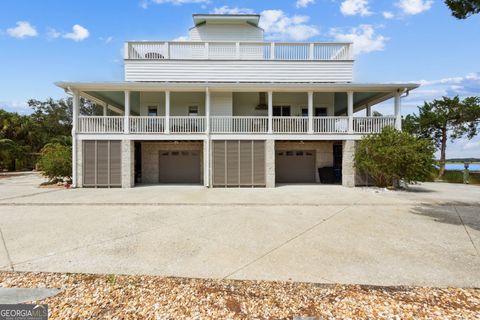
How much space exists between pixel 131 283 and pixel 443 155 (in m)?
25.7

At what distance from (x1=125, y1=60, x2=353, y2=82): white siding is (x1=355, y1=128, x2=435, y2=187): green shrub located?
546 cm

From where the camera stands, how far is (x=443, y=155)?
20.2 metres

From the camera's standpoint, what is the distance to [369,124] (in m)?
13.1

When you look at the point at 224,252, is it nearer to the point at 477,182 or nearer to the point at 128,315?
the point at 128,315

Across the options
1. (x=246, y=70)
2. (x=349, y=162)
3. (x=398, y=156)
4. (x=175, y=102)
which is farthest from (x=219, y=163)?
(x=398, y=156)

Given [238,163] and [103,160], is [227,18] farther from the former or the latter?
[103,160]

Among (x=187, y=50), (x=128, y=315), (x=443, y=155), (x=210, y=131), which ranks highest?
(x=187, y=50)

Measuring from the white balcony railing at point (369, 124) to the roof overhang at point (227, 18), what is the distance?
10.2 m

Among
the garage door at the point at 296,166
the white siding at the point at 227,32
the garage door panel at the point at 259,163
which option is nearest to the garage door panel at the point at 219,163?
the garage door panel at the point at 259,163

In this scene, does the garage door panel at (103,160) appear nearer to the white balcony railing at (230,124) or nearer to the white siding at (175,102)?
the white balcony railing at (230,124)

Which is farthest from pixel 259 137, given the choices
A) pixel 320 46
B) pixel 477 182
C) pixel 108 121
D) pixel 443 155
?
pixel 443 155

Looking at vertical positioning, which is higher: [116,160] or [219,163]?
[116,160]

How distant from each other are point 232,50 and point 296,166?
8600 millimetres

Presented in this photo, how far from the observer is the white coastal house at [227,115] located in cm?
1264
